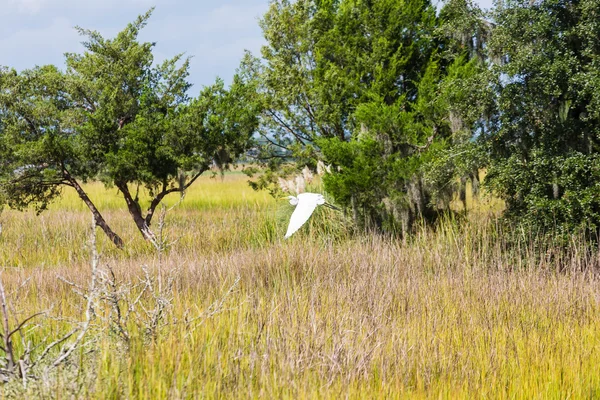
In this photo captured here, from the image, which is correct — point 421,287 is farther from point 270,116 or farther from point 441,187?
point 270,116

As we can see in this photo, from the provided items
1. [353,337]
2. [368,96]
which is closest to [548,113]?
[368,96]

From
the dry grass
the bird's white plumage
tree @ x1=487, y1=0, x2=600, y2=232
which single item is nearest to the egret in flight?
the bird's white plumage

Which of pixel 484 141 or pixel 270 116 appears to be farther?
pixel 270 116

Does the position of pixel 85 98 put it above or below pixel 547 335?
above

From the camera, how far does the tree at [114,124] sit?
8.80m

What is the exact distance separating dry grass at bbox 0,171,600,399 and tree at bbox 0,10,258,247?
7.23 feet

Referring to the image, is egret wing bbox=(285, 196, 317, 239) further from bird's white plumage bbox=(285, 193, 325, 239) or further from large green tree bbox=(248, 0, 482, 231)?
large green tree bbox=(248, 0, 482, 231)

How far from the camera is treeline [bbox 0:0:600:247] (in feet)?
22.3

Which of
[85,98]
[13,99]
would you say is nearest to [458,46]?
[85,98]

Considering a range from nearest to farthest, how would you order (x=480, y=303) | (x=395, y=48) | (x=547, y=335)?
(x=547, y=335) → (x=480, y=303) → (x=395, y=48)

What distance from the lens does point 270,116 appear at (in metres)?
10.9

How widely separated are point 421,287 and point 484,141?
2438 millimetres

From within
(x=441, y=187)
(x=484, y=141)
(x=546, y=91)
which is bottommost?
(x=441, y=187)

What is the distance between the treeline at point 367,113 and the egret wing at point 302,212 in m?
1.34
